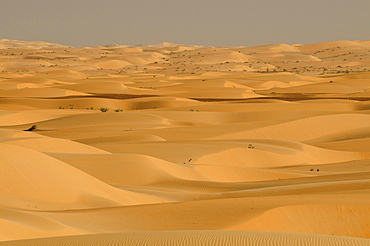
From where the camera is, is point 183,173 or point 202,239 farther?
point 183,173

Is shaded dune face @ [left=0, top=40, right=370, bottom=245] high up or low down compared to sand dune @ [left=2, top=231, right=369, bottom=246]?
down

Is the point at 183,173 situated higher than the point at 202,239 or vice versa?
the point at 202,239

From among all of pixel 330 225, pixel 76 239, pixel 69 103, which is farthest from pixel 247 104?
pixel 76 239

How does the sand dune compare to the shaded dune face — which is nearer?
the sand dune

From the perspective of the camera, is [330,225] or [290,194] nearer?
[330,225]

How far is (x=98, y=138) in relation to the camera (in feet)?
66.3

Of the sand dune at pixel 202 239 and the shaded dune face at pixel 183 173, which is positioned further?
the shaded dune face at pixel 183 173

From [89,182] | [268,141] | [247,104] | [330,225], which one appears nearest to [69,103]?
[247,104]

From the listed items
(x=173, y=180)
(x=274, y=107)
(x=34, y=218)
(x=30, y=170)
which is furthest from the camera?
(x=274, y=107)

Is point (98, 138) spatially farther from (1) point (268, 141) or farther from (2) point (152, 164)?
(2) point (152, 164)

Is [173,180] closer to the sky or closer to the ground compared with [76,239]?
closer to the ground

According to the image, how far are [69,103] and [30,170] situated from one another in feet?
83.5

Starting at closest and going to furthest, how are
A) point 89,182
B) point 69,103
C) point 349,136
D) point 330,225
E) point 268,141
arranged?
point 330,225
point 89,182
point 268,141
point 349,136
point 69,103

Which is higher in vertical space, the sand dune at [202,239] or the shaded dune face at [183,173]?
the sand dune at [202,239]
